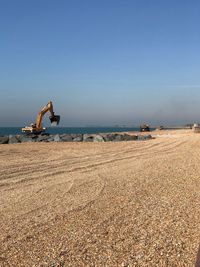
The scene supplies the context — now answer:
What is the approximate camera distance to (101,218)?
6.32 m

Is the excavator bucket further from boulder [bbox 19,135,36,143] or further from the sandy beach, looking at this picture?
the sandy beach

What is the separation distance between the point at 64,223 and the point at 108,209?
103 cm

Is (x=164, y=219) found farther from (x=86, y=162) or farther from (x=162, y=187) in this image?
(x=86, y=162)

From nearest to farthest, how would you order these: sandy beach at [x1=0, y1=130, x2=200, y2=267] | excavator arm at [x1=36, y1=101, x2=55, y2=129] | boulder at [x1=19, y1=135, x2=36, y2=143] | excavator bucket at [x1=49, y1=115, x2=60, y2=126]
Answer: sandy beach at [x1=0, y1=130, x2=200, y2=267]
boulder at [x1=19, y1=135, x2=36, y2=143]
excavator bucket at [x1=49, y1=115, x2=60, y2=126]
excavator arm at [x1=36, y1=101, x2=55, y2=129]

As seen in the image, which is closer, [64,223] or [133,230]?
[133,230]

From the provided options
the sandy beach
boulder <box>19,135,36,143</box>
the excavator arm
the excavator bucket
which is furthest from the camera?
the excavator arm

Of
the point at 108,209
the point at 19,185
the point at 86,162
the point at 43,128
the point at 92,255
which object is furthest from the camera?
the point at 43,128

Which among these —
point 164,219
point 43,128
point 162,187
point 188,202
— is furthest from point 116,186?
point 43,128

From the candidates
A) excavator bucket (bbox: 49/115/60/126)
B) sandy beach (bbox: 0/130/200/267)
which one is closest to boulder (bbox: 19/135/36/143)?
excavator bucket (bbox: 49/115/60/126)

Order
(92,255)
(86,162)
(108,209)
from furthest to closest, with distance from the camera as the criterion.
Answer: (86,162)
(108,209)
(92,255)

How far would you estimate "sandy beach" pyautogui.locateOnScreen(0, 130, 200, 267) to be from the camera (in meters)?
4.81

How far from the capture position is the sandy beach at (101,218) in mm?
4809

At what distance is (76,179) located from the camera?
1012 centimetres

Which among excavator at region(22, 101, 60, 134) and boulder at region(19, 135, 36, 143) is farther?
excavator at region(22, 101, 60, 134)
